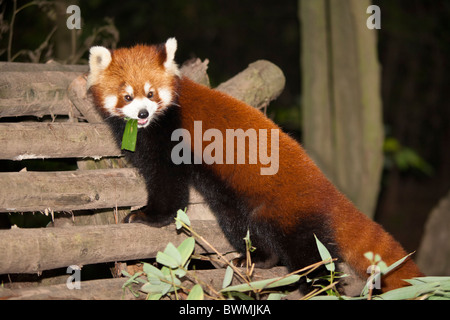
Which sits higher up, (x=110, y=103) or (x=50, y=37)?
(x=50, y=37)

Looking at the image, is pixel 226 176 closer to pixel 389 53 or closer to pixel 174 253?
pixel 174 253

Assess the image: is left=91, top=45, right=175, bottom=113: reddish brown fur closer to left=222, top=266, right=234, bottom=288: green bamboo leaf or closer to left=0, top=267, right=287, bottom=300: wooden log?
left=0, top=267, right=287, bottom=300: wooden log

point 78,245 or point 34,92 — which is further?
point 34,92

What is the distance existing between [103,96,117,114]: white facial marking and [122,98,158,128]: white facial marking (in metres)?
0.10

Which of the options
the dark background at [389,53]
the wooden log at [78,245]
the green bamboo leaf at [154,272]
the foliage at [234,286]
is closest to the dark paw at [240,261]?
A: the wooden log at [78,245]

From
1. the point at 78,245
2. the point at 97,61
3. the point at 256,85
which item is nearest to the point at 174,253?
the point at 78,245

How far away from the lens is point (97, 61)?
3.17 metres

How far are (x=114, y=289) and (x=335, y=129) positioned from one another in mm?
4266

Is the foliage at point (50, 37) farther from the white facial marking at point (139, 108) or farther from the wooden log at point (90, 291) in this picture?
the wooden log at point (90, 291)

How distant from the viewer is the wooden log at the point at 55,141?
2.86 meters

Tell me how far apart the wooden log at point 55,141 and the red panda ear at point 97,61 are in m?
0.32

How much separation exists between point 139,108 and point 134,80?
0.63 feet

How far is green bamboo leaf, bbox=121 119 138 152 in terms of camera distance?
3.17 metres

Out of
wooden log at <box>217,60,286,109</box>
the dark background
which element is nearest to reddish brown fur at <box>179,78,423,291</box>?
wooden log at <box>217,60,286,109</box>
